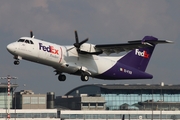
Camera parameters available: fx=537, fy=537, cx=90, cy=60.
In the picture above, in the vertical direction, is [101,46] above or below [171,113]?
above

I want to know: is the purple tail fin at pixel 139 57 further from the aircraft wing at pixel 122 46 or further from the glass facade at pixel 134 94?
the glass facade at pixel 134 94

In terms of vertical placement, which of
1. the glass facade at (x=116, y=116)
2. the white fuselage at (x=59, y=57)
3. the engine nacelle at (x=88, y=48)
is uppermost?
the engine nacelle at (x=88, y=48)

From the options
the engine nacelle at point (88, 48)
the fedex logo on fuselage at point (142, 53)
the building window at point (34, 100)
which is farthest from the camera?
the building window at point (34, 100)

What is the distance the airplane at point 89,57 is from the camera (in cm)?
4725

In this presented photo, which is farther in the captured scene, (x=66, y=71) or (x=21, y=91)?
(x=21, y=91)

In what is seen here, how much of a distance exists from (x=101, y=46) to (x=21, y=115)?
160ft

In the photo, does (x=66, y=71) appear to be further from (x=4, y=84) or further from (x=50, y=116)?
(x=4, y=84)

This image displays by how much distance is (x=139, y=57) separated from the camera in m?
56.5

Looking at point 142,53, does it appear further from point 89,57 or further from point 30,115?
point 30,115

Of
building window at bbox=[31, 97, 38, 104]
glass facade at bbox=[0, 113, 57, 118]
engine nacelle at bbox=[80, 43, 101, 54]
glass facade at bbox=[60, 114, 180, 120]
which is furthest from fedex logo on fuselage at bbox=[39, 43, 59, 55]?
building window at bbox=[31, 97, 38, 104]

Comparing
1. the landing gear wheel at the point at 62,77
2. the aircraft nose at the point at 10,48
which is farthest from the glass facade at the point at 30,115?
the aircraft nose at the point at 10,48

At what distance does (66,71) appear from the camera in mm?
49656

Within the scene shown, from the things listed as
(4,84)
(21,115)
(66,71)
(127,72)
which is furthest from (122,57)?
(4,84)

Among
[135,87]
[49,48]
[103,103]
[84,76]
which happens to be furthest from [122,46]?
[135,87]
